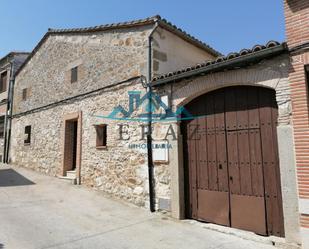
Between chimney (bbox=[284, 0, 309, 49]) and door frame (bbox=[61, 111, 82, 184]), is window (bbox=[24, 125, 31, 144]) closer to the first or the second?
door frame (bbox=[61, 111, 82, 184])

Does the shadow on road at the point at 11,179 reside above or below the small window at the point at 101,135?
below

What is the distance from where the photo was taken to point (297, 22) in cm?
425

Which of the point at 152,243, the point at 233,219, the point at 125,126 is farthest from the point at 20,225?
the point at 233,219

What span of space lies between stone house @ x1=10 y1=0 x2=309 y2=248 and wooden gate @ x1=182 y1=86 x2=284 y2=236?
Answer: 2cm

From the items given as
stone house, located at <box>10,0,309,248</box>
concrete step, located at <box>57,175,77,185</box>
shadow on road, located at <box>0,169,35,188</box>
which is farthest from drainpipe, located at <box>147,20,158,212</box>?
shadow on road, located at <box>0,169,35,188</box>

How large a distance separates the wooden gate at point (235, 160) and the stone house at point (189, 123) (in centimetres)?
2

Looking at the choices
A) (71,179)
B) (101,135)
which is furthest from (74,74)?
(71,179)

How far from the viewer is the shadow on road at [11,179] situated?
891 cm

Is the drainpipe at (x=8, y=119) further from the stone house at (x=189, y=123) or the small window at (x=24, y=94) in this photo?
the stone house at (x=189, y=123)

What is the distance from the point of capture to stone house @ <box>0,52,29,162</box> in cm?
1414

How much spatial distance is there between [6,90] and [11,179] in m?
7.05

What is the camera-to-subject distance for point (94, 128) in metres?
8.27

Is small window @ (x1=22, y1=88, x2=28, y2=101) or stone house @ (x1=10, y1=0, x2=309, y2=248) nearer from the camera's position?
stone house @ (x1=10, y1=0, x2=309, y2=248)

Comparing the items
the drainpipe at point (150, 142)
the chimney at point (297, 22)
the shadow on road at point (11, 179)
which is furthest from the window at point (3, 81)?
the chimney at point (297, 22)
